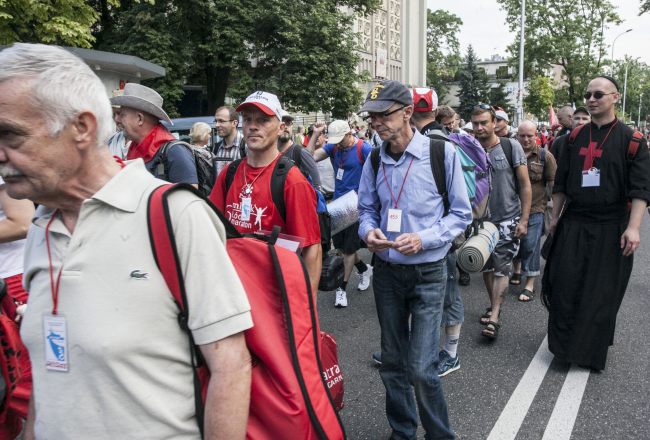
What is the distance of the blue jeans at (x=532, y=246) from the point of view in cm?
648

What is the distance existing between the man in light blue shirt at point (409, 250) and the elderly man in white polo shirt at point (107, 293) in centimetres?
171

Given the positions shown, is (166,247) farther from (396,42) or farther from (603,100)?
(396,42)

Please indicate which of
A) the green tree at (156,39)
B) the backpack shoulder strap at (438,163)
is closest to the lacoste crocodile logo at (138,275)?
the backpack shoulder strap at (438,163)

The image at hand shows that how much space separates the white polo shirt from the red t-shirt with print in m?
1.67

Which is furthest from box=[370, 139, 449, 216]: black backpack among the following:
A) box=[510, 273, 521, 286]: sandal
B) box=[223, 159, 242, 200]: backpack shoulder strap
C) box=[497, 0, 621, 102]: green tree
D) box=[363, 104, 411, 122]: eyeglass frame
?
box=[497, 0, 621, 102]: green tree

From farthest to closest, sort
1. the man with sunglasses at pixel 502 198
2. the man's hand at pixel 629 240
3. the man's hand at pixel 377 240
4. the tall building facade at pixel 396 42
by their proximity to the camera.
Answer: the tall building facade at pixel 396 42
the man with sunglasses at pixel 502 198
the man's hand at pixel 629 240
the man's hand at pixel 377 240

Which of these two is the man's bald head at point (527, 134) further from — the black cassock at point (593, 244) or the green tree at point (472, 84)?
the green tree at point (472, 84)

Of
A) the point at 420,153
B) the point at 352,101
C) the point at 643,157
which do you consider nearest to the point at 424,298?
the point at 420,153

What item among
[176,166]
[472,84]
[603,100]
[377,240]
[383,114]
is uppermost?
[472,84]

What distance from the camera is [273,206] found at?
3037 millimetres

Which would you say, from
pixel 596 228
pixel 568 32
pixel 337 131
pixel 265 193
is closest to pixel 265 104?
pixel 265 193

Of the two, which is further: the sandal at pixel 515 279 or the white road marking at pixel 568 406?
the sandal at pixel 515 279

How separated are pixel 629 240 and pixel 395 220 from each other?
206 cm

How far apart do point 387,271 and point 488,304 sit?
3.37 m
